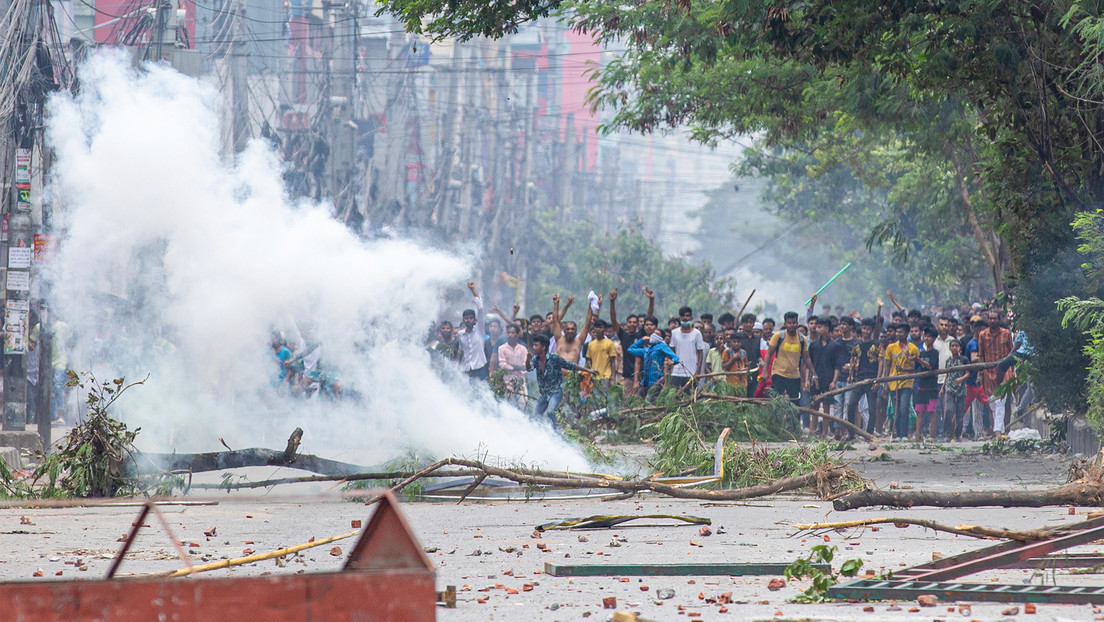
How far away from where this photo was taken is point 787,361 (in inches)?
650

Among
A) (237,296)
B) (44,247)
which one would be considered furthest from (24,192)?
(237,296)

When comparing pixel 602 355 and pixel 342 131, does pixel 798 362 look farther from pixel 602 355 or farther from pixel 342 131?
pixel 342 131

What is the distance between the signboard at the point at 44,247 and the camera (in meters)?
15.1

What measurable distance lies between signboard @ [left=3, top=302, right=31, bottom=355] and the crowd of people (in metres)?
5.25

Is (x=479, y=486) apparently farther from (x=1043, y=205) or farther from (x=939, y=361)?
(x=939, y=361)

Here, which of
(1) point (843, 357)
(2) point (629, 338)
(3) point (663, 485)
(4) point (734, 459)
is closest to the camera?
(3) point (663, 485)

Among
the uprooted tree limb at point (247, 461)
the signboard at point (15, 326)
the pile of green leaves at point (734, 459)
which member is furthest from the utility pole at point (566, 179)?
the uprooted tree limb at point (247, 461)

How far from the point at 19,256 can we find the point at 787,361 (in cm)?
956

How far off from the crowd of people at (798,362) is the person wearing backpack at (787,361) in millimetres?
13

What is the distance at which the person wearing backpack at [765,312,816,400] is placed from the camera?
1650cm

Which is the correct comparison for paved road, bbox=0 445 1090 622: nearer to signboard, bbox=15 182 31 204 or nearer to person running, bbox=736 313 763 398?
person running, bbox=736 313 763 398

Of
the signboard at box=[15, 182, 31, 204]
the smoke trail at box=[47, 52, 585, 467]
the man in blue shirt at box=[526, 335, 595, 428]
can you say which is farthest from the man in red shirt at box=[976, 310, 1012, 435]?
the signboard at box=[15, 182, 31, 204]

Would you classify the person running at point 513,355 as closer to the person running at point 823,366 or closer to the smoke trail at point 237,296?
the smoke trail at point 237,296

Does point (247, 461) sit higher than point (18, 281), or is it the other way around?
point (18, 281)
